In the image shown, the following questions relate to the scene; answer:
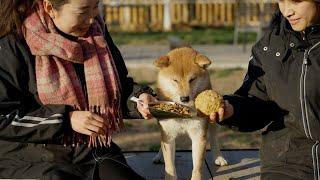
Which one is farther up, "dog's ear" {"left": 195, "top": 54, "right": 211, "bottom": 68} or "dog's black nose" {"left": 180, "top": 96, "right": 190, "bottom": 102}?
"dog's ear" {"left": 195, "top": 54, "right": 211, "bottom": 68}

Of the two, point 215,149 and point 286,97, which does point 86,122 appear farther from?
point 215,149

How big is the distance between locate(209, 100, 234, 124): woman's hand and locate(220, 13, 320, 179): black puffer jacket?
2.1 inches

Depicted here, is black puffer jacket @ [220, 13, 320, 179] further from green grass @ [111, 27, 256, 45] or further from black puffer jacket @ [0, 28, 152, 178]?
green grass @ [111, 27, 256, 45]

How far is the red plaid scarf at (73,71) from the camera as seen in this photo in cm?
308

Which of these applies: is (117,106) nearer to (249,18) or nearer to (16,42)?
(16,42)

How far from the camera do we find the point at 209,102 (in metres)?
3.10

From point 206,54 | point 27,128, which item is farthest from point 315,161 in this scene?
point 206,54

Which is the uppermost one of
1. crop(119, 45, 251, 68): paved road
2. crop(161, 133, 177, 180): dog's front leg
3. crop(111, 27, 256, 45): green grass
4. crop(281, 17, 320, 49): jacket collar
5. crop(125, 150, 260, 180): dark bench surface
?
crop(281, 17, 320, 49): jacket collar

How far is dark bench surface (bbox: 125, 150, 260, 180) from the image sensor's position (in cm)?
392

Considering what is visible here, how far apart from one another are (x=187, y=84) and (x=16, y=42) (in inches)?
39.8

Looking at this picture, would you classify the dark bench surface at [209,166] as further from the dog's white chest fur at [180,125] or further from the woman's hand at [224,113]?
the woman's hand at [224,113]

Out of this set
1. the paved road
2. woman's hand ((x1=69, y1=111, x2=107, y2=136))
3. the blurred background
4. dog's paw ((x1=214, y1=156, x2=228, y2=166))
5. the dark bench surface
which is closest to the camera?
→ woman's hand ((x1=69, y1=111, x2=107, y2=136))

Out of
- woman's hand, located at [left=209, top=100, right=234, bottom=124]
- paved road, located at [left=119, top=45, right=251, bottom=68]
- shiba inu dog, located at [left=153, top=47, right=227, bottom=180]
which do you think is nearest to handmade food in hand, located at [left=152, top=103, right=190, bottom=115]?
woman's hand, located at [left=209, top=100, right=234, bottom=124]

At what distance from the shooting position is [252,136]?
21.5ft
